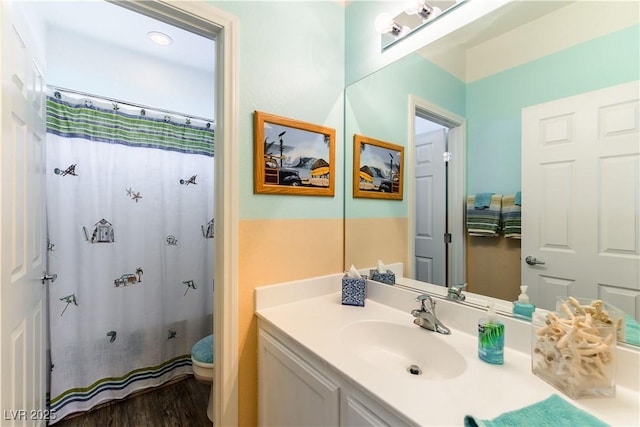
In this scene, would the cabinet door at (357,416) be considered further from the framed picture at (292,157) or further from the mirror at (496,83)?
the framed picture at (292,157)

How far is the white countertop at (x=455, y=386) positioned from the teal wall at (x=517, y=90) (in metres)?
0.53

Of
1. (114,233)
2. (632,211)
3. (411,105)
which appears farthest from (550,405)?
(114,233)

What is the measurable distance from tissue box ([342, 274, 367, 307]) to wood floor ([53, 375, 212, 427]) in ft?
3.97

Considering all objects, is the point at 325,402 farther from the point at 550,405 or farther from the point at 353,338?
the point at 550,405

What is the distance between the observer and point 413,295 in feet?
3.94

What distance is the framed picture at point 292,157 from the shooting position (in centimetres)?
122

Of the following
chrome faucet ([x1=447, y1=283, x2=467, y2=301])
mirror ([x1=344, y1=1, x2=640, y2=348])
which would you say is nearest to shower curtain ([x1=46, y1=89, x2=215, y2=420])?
mirror ([x1=344, y1=1, x2=640, y2=348])

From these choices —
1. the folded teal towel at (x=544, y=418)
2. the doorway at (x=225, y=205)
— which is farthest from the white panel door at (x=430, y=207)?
the doorway at (x=225, y=205)

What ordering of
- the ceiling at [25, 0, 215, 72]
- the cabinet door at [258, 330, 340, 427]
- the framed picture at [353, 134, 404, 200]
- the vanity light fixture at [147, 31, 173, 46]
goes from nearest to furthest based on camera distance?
the cabinet door at [258, 330, 340, 427], the framed picture at [353, 134, 404, 200], the ceiling at [25, 0, 215, 72], the vanity light fixture at [147, 31, 173, 46]

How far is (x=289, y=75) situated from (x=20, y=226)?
124 centimetres

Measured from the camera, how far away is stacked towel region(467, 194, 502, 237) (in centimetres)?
101

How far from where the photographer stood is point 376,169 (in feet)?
4.85

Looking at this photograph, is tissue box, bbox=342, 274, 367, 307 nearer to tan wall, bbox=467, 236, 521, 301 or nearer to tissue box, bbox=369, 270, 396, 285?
tissue box, bbox=369, 270, 396, 285

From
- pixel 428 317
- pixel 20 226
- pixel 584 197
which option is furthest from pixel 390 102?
pixel 20 226
